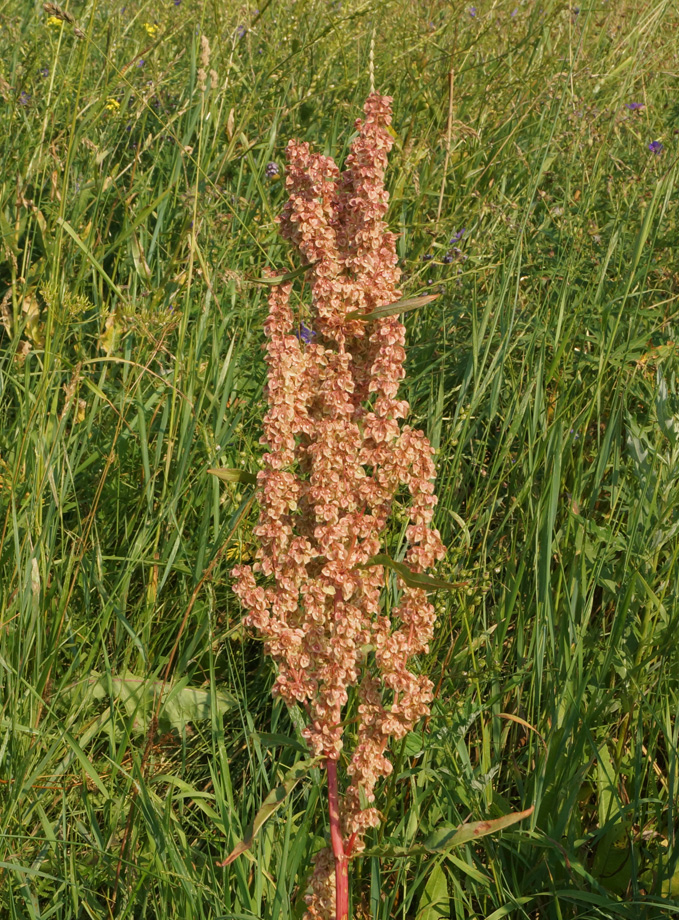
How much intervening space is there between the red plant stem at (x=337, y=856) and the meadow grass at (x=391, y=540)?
0.21 ft

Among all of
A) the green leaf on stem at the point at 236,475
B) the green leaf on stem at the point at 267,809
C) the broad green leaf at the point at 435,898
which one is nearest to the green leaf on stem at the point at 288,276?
the green leaf on stem at the point at 236,475

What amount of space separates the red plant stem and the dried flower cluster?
0.9 inches

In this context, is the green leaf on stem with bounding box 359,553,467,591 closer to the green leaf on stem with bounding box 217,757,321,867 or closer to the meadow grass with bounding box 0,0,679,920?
the meadow grass with bounding box 0,0,679,920

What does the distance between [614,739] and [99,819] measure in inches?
41.2

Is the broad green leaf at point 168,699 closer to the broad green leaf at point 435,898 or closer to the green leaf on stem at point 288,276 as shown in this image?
the broad green leaf at point 435,898

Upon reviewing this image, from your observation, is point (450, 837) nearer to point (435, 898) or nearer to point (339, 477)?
point (435, 898)

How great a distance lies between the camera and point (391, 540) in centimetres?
205

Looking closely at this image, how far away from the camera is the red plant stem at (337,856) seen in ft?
4.61

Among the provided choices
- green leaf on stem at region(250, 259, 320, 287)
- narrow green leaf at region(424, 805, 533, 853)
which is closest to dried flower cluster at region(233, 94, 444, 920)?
green leaf on stem at region(250, 259, 320, 287)

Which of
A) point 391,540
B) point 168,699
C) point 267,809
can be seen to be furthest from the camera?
point 391,540

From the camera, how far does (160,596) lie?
2.14 meters

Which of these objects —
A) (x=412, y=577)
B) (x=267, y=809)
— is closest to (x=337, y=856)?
(x=267, y=809)

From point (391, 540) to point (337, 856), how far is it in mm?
779

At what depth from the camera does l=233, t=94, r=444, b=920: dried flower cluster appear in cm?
139
